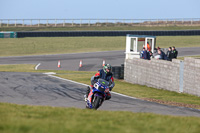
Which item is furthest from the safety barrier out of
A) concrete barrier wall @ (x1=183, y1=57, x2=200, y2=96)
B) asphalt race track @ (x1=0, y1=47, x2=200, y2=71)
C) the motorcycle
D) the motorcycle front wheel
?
the motorcycle front wheel

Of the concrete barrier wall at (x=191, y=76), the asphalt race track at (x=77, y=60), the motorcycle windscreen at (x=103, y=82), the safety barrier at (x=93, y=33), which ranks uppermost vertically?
the safety barrier at (x=93, y=33)

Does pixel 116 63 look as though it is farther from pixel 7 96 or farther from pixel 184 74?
pixel 7 96

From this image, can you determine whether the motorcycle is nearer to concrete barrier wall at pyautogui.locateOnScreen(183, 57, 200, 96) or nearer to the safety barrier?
concrete barrier wall at pyautogui.locateOnScreen(183, 57, 200, 96)

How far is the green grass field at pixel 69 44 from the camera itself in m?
52.5

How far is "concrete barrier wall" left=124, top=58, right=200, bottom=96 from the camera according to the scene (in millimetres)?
20156

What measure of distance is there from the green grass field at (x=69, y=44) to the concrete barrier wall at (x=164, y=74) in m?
26.8

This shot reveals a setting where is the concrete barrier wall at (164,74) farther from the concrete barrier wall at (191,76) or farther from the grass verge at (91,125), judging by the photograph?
the grass verge at (91,125)

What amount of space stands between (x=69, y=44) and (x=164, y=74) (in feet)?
114

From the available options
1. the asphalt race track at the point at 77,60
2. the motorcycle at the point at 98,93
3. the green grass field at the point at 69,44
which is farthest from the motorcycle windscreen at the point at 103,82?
the green grass field at the point at 69,44

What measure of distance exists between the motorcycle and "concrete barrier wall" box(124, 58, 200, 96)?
27.2ft

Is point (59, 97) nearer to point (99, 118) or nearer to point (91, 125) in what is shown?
point (99, 118)

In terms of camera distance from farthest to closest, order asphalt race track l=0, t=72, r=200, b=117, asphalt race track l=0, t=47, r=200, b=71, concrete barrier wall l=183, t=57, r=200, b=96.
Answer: asphalt race track l=0, t=47, r=200, b=71
concrete barrier wall l=183, t=57, r=200, b=96
asphalt race track l=0, t=72, r=200, b=117

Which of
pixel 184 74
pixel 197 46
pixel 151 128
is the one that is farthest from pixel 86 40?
pixel 151 128

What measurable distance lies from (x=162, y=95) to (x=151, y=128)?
12.2m
